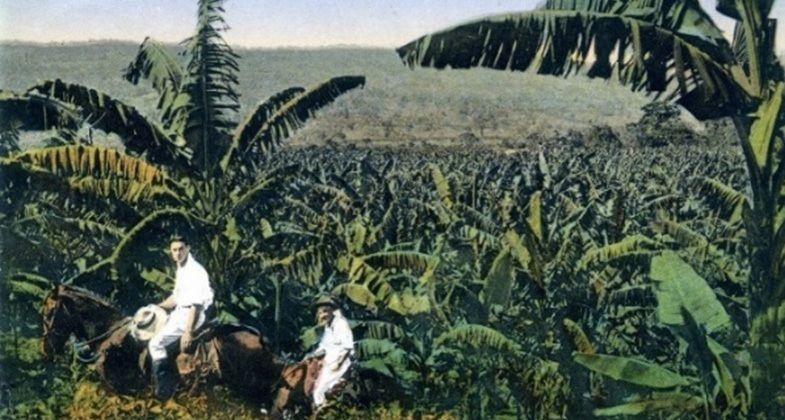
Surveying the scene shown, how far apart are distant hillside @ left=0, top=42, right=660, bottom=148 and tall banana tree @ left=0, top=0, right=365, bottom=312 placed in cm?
11

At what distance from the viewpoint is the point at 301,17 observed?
8.42 m

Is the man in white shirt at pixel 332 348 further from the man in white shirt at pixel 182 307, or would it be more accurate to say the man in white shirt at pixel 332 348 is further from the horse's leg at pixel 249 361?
the man in white shirt at pixel 182 307

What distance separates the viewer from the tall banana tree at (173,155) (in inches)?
336

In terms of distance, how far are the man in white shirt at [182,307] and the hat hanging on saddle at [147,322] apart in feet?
0.12

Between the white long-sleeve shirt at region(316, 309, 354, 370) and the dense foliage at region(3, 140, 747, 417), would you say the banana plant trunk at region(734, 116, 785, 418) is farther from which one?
the white long-sleeve shirt at region(316, 309, 354, 370)

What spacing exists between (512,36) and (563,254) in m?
1.43

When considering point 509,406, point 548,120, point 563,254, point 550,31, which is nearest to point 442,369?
point 509,406

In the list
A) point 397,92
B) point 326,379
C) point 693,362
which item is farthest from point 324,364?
point 693,362

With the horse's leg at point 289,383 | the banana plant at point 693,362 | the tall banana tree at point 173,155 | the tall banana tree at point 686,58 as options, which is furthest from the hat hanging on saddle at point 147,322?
the banana plant at point 693,362

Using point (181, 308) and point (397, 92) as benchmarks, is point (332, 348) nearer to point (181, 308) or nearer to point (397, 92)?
point (181, 308)

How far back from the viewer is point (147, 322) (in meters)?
8.70

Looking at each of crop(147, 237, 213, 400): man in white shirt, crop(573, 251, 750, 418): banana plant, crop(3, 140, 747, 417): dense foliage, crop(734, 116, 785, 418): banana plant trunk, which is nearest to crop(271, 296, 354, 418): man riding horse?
crop(3, 140, 747, 417): dense foliage

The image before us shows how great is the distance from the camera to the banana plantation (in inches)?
308

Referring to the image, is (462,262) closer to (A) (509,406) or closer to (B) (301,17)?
(A) (509,406)
